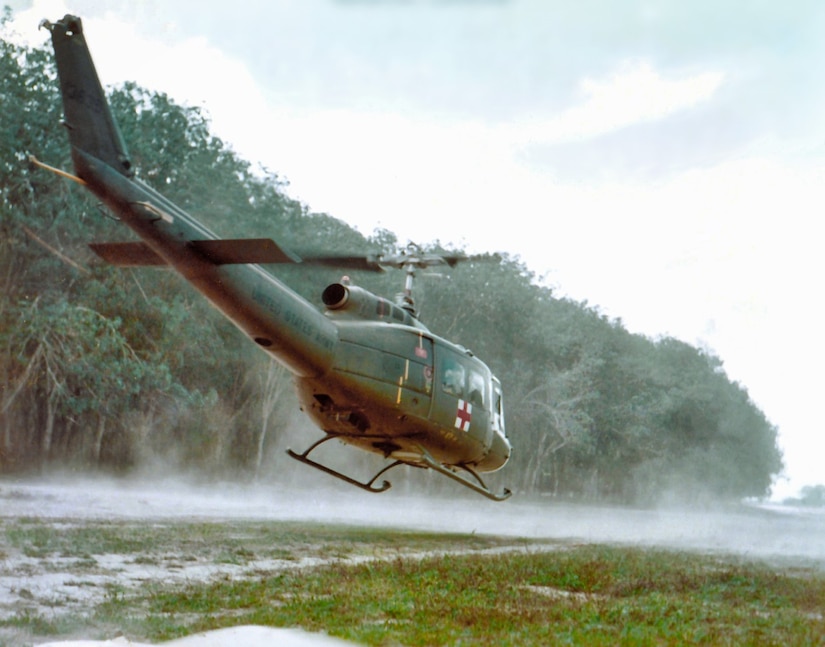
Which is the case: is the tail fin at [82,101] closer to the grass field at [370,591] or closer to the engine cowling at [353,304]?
the engine cowling at [353,304]

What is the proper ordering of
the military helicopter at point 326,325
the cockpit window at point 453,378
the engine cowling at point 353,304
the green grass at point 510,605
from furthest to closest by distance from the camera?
the cockpit window at point 453,378 < the engine cowling at point 353,304 < the military helicopter at point 326,325 < the green grass at point 510,605

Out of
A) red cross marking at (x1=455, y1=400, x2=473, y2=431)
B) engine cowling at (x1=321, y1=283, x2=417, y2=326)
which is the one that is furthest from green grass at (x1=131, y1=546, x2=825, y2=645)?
engine cowling at (x1=321, y1=283, x2=417, y2=326)

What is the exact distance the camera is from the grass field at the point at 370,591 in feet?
16.4

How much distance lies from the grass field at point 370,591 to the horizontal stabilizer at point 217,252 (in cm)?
230

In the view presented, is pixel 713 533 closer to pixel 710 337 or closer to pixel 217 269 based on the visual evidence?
pixel 710 337

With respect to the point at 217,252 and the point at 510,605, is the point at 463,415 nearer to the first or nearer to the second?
the point at 510,605

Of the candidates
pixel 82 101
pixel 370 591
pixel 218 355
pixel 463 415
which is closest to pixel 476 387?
pixel 463 415

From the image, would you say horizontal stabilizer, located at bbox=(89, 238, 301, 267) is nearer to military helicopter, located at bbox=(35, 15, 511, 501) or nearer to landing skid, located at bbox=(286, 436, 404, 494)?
military helicopter, located at bbox=(35, 15, 511, 501)

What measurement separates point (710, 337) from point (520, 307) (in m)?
2.75

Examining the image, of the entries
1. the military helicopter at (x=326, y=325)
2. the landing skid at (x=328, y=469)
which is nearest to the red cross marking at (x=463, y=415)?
the military helicopter at (x=326, y=325)

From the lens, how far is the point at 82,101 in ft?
17.1

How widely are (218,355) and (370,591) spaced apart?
5483mm

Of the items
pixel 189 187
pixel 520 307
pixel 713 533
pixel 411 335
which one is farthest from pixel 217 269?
pixel 713 533

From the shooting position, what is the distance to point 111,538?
7.80 m
